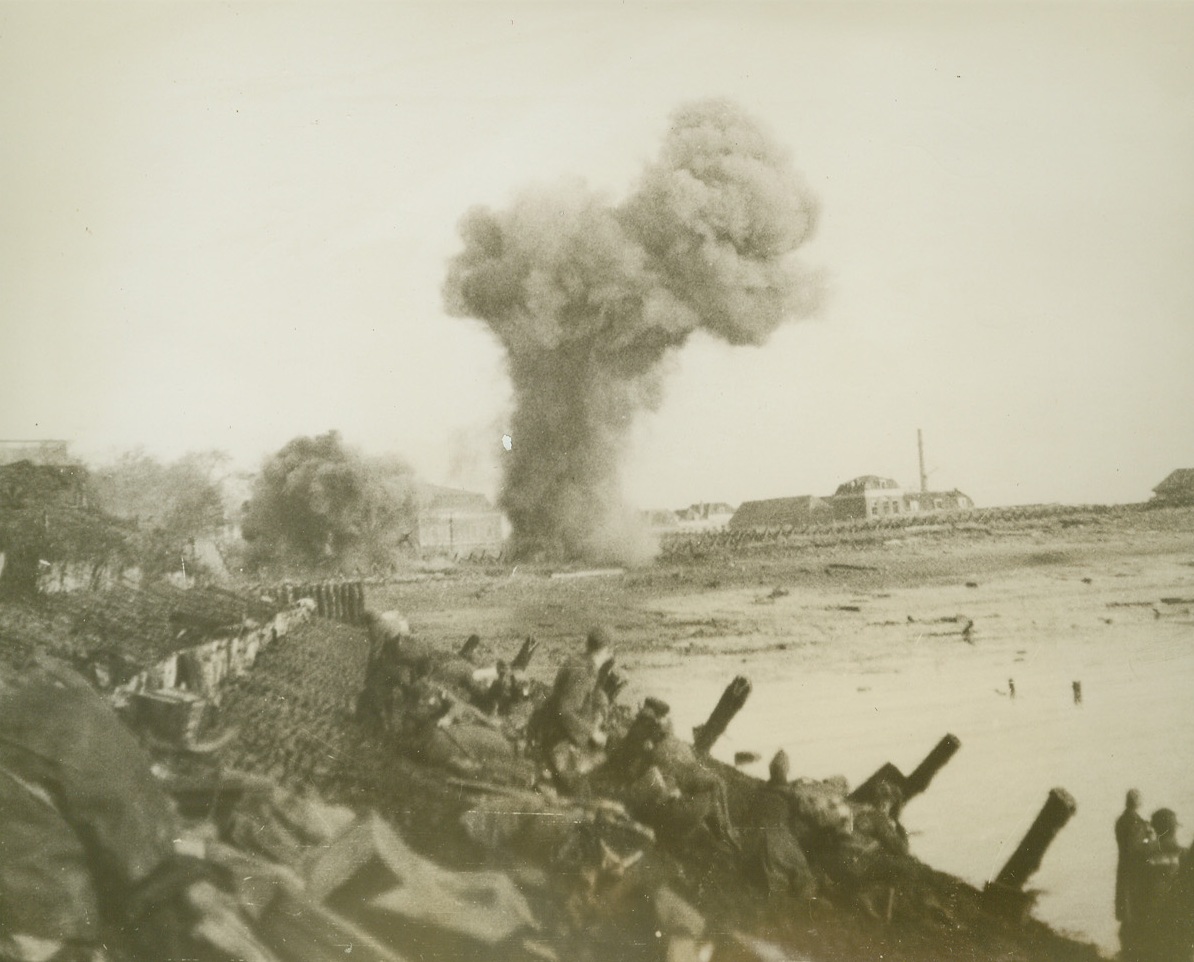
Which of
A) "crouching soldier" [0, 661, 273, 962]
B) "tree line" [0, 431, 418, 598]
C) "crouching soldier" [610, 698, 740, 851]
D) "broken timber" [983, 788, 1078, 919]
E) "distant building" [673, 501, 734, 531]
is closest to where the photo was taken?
"broken timber" [983, 788, 1078, 919]

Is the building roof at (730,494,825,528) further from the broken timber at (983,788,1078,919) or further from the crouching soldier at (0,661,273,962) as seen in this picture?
the crouching soldier at (0,661,273,962)

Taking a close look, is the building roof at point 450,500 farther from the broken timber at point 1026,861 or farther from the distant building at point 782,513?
the broken timber at point 1026,861

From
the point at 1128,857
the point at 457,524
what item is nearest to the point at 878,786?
the point at 1128,857

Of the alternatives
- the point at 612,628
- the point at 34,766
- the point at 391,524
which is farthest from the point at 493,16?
the point at 34,766

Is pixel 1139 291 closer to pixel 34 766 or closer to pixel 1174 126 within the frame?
pixel 1174 126

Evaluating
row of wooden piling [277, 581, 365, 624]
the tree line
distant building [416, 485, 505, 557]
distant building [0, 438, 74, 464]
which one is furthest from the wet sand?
distant building [0, 438, 74, 464]

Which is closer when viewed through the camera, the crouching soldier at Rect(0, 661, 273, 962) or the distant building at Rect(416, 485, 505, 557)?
the crouching soldier at Rect(0, 661, 273, 962)
